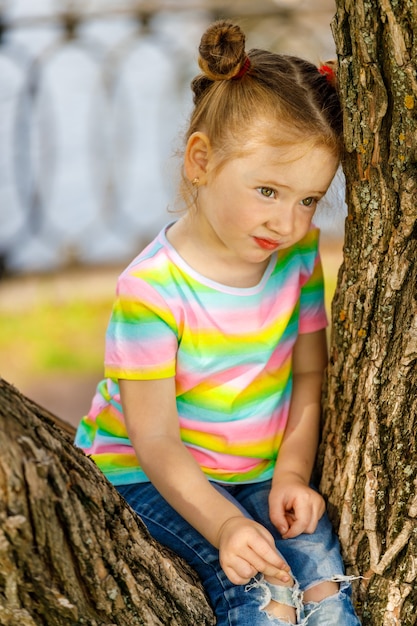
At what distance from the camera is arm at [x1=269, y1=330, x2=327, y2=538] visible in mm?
1812

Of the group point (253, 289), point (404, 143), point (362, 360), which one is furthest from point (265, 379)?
point (404, 143)

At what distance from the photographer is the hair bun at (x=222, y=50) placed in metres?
1.78

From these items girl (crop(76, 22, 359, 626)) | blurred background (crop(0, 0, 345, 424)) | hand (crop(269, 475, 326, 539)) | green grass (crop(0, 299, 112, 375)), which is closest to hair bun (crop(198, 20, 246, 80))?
girl (crop(76, 22, 359, 626))

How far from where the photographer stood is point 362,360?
1.71 meters

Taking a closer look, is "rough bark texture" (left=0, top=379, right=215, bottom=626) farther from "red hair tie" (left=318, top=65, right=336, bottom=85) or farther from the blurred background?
the blurred background

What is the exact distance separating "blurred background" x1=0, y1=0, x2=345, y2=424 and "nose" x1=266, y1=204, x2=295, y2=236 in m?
3.51

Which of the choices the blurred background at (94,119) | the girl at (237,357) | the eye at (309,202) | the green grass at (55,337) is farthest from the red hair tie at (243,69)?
the blurred background at (94,119)

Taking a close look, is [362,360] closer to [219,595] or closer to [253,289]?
[253,289]

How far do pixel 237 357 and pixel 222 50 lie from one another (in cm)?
56

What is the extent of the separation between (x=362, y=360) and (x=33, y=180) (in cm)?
413

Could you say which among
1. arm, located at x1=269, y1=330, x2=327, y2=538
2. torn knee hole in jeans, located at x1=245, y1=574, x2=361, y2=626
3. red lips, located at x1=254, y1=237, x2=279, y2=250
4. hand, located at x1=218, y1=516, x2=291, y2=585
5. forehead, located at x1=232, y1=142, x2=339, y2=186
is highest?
forehead, located at x1=232, y1=142, x2=339, y2=186

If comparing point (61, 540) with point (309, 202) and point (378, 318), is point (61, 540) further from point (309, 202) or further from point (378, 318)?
point (309, 202)

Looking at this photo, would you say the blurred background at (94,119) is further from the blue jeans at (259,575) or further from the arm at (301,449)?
the blue jeans at (259,575)

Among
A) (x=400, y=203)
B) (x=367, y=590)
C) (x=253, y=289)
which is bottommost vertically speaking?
(x=367, y=590)
